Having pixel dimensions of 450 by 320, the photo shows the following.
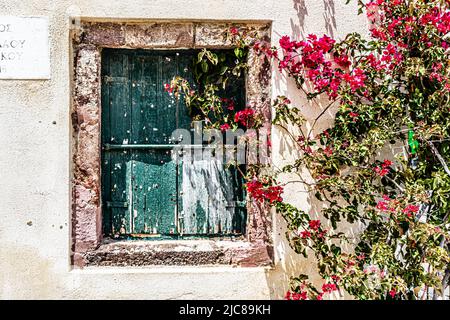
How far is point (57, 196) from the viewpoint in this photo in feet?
11.6

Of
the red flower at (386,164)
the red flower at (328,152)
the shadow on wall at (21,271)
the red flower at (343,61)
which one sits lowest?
the shadow on wall at (21,271)

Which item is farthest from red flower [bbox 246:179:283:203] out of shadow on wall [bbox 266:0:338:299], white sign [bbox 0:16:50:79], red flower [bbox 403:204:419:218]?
white sign [bbox 0:16:50:79]

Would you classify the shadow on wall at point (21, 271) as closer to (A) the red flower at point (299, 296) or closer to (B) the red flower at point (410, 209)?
(A) the red flower at point (299, 296)

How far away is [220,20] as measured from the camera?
3.61 m

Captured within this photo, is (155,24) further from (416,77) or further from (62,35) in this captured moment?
(416,77)

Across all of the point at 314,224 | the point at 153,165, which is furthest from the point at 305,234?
the point at 153,165

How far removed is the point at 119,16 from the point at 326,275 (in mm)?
2181

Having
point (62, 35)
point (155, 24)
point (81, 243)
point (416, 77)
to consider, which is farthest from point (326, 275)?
point (62, 35)

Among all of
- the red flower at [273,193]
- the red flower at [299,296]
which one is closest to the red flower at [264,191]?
the red flower at [273,193]

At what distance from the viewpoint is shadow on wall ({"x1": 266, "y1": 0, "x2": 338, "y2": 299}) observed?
3613 mm

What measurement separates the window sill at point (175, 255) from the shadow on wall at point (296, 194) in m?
0.11

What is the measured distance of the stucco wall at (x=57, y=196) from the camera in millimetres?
3537
